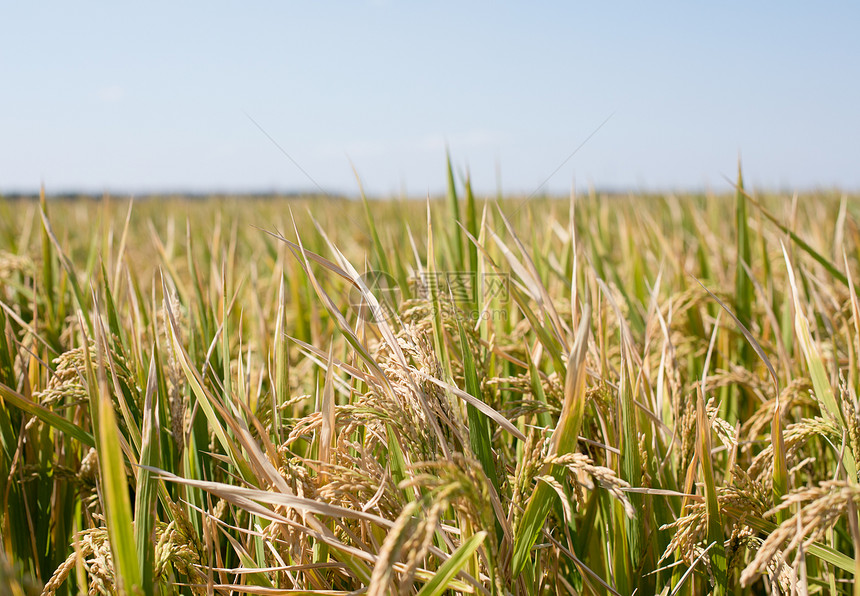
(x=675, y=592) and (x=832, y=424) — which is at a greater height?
(x=832, y=424)

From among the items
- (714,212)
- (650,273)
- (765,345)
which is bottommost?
(765,345)

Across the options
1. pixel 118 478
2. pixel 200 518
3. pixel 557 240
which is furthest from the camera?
pixel 557 240

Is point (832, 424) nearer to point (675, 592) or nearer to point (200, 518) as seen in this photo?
point (675, 592)

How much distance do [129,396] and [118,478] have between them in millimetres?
340

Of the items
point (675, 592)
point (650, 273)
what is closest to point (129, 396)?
point (675, 592)

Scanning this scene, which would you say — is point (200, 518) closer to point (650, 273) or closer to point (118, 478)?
point (118, 478)

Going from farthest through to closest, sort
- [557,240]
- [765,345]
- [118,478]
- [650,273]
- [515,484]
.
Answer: [557,240]
[650,273]
[765,345]
[515,484]
[118,478]

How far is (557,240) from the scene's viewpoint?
2260mm

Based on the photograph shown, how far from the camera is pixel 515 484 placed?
61cm

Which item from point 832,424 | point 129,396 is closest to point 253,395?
point 129,396

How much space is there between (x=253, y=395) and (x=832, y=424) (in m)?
0.83

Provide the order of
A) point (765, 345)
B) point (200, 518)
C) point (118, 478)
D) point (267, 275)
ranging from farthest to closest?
point (267, 275)
point (765, 345)
point (200, 518)
point (118, 478)

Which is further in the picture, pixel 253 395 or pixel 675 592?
pixel 253 395

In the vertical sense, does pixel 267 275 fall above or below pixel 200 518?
above
